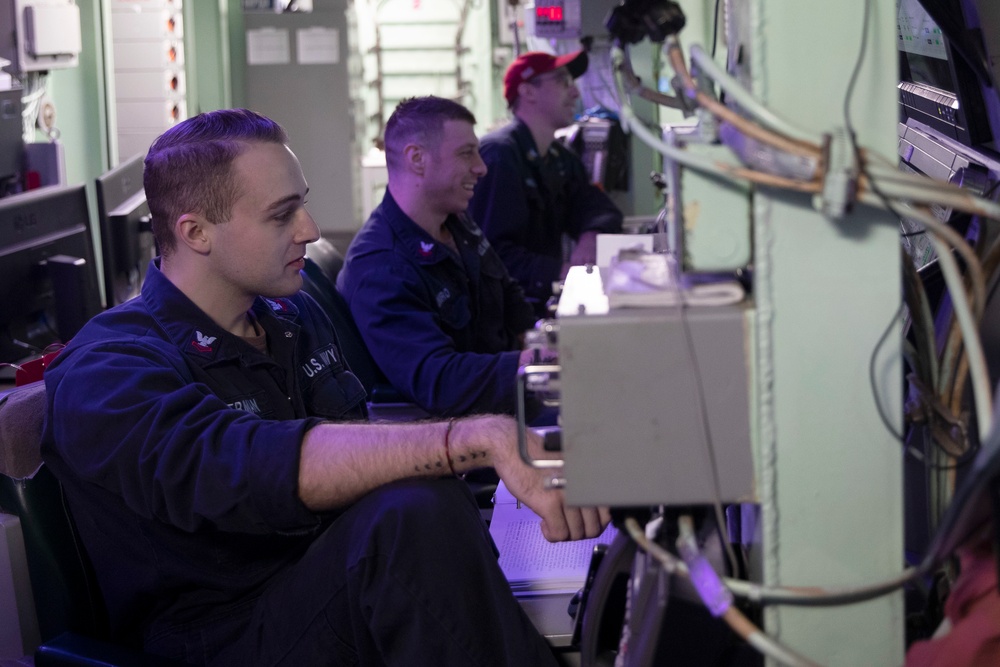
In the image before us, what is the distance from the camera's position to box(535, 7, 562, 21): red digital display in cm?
416

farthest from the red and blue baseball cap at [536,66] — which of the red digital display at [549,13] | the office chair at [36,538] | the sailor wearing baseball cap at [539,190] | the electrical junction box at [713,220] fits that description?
the electrical junction box at [713,220]

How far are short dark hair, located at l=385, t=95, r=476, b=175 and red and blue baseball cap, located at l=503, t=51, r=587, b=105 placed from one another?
53.4 inches

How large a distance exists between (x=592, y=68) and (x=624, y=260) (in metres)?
3.87

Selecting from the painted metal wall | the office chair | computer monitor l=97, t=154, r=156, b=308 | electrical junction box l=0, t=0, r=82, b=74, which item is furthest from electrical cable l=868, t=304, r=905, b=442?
electrical junction box l=0, t=0, r=82, b=74

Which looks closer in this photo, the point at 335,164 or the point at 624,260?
the point at 624,260

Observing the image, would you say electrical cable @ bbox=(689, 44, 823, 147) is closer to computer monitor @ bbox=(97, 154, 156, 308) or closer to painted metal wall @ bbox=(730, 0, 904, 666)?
painted metal wall @ bbox=(730, 0, 904, 666)

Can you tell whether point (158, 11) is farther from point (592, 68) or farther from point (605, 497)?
point (605, 497)

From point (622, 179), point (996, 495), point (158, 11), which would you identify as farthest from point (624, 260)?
point (158, 11)

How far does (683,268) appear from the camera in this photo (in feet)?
3.43

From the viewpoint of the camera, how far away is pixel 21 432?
1.49m

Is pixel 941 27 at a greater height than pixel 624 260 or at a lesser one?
greater

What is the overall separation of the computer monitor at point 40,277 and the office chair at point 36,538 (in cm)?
80

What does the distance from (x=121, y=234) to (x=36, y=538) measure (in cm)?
120

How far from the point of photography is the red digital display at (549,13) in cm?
416
